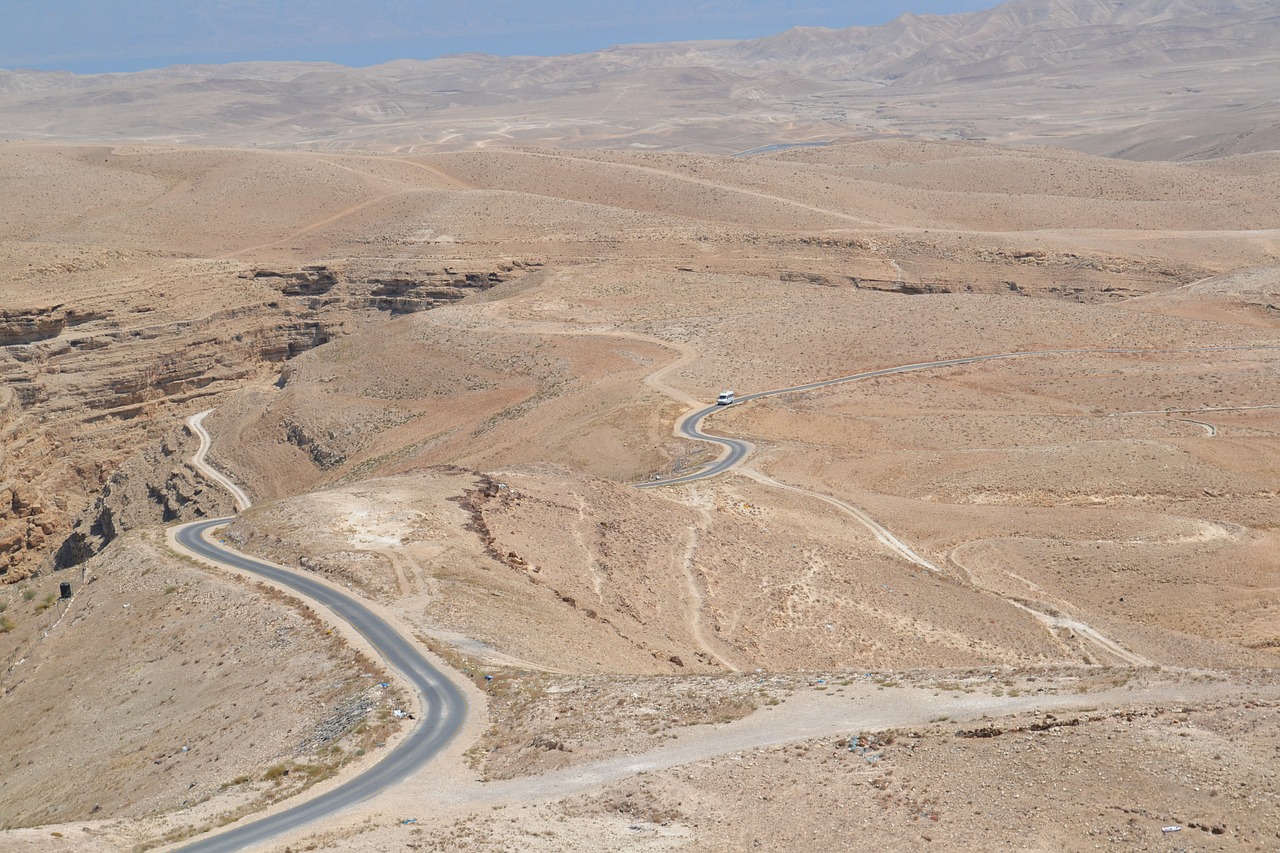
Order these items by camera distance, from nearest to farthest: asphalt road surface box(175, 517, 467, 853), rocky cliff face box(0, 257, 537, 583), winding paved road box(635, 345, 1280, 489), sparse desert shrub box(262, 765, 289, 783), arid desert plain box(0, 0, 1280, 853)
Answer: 1. asphalt road surface box(175, 517, 467, 853)
2. arid desert plain box(0, 0, 1280, 853)
3. sparse desert shrub box(262, 765, 289, 783)
4. winding paved road box(635, 345, 1280, 489)
5. rocky cliff face box(0, 257, 537, 583)

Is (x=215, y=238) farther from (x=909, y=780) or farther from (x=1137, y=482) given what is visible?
(x=909, y=780)

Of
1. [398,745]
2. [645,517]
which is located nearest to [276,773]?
[398,745]

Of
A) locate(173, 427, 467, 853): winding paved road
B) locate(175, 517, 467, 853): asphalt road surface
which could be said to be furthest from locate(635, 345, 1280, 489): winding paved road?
locate(175, 517, 467, 853): asphalt road surface

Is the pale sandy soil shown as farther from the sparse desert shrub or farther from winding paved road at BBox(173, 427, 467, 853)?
winding paved road at BBox(173, 427, 467, 853)

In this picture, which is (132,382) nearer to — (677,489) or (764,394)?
(764,394)

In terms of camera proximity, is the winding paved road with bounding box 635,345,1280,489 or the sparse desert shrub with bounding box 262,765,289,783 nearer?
the sparse desert shrub with bounding box 262,765,289,783

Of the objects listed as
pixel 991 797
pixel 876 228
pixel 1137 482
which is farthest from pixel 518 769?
pixel 876 228

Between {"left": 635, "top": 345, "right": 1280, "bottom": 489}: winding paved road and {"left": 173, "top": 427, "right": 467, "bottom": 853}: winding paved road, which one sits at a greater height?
{"left": 173, "top": 427, "right": 467, "bottom": 853}: winding paved road

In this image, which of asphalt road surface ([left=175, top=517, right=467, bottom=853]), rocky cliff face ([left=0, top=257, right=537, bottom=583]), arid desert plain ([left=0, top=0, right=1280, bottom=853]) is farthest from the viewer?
rocky cliff face ([left=0, top=257, right=537, bottom=583])

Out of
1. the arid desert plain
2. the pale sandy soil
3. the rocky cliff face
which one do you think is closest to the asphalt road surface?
the arid desert plain
